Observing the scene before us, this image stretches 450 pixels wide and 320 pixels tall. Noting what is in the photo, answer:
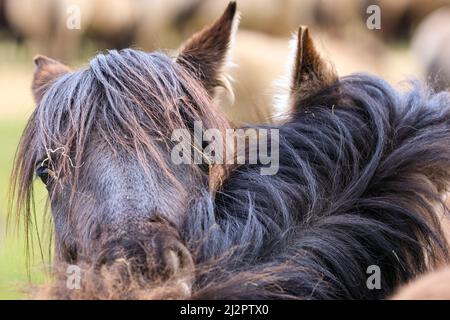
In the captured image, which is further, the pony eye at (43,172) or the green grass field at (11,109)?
the green grass field at (11,109)

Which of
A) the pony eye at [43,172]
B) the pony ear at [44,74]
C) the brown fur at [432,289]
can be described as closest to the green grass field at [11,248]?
the pony eye at [43,172]

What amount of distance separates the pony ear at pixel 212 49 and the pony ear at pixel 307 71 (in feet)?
1.07

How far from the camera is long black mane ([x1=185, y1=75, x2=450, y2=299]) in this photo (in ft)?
7.77

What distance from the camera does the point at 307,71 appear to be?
124 inches

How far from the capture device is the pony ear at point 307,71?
10.0 feet

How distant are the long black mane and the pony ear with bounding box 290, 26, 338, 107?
4.9 inches

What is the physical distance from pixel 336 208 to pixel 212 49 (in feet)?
3.47

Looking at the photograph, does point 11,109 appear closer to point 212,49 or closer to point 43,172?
point 212,49

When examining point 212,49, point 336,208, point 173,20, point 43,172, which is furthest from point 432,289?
point 173,20

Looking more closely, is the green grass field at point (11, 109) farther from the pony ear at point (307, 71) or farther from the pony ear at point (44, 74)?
the pony ear at point (307, 71)

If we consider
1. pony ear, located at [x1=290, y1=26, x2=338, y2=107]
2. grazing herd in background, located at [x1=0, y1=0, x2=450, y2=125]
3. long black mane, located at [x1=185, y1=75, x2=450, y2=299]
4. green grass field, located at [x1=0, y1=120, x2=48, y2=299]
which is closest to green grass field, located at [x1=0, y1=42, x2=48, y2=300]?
green grass field, located at [x1=0, y1=120, x2=48, y2=299]

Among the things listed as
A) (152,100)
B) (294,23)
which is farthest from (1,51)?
(152,100)

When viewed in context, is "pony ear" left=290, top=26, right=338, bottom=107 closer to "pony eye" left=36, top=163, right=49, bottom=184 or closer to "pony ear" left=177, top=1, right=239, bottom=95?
"pony ear" left=177, top=1, right=239, bottom=95
